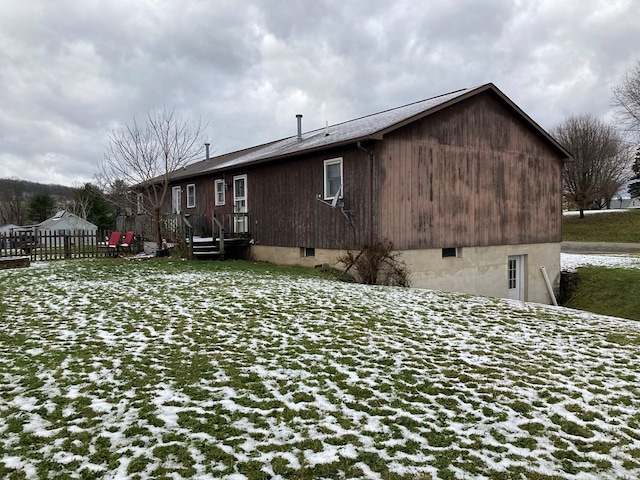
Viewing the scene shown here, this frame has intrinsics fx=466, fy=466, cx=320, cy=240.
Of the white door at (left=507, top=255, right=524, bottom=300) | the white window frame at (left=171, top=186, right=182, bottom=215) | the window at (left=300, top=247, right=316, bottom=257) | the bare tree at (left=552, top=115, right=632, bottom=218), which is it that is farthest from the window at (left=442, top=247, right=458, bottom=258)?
the bare tree at (left=552, top=115, right=632, bottom=218)

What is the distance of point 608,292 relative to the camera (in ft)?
52.4

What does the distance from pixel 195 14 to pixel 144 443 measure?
1458cm

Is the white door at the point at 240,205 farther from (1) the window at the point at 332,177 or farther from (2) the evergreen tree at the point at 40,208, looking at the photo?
(2) the evergreen tree at the point at 40,208

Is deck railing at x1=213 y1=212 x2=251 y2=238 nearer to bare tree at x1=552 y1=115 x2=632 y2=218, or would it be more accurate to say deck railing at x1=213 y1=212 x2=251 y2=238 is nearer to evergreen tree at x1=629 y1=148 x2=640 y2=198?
bare tree at x1=552 y1=115 x2=632 y2=218

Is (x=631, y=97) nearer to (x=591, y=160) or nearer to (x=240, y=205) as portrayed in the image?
(x=591, y=160)

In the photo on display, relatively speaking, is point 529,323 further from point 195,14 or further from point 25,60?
point 25,60

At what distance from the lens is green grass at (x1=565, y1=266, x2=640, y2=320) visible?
47.9 feet

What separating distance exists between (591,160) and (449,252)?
35.6 metres

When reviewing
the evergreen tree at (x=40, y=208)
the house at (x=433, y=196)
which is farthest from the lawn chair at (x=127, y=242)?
the evergreen tree at (x=40, y=208)

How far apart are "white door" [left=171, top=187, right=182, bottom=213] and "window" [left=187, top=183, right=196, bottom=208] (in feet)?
3.52

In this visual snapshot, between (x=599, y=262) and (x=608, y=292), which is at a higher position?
(x=599, y=262)

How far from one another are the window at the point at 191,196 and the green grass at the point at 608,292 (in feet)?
53.6

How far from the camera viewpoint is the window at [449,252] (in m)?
14.4

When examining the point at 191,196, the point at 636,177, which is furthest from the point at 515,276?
the point at 636,177
